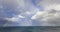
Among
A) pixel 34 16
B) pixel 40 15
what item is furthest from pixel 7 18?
pixel 40 15

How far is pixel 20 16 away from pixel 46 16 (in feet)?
1.80

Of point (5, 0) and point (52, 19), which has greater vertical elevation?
point (5, 0)

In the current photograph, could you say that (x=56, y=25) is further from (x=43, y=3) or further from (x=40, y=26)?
(x=43, y=3)

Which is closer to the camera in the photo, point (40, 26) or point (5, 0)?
point (5, 0)

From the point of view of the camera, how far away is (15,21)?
2.00 metres

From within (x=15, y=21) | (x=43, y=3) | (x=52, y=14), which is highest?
(x=43, y=3)

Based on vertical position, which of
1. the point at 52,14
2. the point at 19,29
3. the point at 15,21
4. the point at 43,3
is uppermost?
the point at 43,3

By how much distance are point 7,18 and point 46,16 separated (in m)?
0.81

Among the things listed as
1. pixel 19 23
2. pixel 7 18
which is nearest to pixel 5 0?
pixel 7 18

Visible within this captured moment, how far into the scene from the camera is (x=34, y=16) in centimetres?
202

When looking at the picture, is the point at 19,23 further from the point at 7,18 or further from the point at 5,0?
the point at 5,0

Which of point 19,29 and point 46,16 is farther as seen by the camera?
point 19,29

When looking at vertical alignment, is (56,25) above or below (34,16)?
below

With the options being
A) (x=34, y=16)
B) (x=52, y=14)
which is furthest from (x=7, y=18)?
(x=52, y=14)
